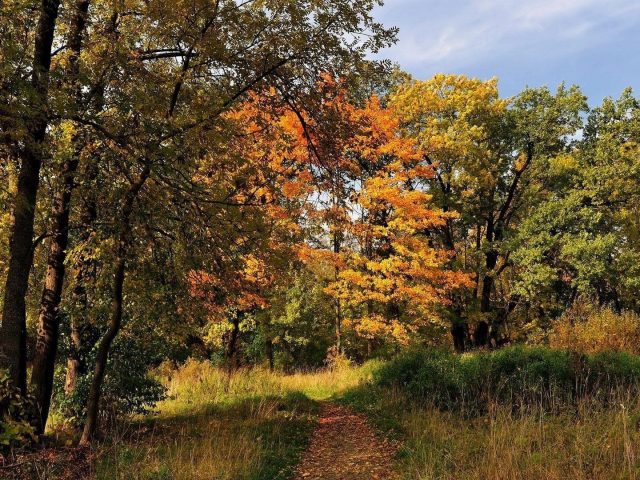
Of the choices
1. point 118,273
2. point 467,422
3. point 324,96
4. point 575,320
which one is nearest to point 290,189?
point 324,96

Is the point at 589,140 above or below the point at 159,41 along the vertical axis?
above

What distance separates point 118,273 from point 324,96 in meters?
4.48

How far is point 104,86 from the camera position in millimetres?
6836

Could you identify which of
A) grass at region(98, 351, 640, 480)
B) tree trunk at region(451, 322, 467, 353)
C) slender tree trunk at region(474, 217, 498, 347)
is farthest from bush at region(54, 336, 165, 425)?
slender tree trunk at region(474, 217, 498, 347)

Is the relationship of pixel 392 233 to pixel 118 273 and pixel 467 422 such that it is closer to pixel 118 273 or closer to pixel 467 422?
pixel 467 422

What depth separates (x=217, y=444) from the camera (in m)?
6.92

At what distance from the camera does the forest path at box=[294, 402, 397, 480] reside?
645 centimetres

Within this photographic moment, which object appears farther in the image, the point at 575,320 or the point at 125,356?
the point at 575,320


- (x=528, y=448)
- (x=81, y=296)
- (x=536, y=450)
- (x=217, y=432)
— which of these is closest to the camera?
(x=528, y=448)

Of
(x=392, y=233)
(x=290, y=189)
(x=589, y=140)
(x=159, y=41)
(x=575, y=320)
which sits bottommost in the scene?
(x=575, y=320)

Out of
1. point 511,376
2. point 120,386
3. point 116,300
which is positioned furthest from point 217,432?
point 511,376

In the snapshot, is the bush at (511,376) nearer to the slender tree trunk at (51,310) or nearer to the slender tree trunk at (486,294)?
the slender tree trunk at (51,310)

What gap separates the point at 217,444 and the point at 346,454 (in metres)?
2.14

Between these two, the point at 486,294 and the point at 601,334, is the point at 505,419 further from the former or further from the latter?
the point at 486,294
